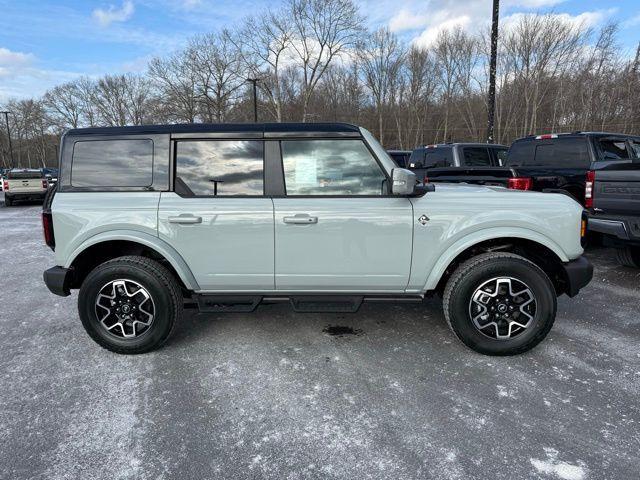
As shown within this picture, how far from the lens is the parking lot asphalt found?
2.31 m

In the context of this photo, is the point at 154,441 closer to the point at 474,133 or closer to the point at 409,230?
the point at 409,230

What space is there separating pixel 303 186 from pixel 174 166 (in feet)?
3.61

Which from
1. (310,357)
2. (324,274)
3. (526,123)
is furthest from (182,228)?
(526,123)

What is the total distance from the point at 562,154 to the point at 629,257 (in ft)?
7.95

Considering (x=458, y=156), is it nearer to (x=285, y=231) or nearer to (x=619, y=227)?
(x=619, y=227)

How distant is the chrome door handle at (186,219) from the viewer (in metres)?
3.42

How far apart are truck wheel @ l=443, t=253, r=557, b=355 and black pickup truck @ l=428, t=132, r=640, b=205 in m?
4.55

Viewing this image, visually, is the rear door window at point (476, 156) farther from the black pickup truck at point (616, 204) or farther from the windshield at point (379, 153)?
the windshield at point (379, 153)

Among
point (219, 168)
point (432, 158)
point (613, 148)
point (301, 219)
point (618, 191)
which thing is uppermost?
point (613, 148)

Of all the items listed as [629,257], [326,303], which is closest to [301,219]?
[326,303]

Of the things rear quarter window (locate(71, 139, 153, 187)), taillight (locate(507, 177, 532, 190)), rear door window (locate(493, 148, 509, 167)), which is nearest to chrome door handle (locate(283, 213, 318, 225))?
rear quarter window (locate(71, 139, 153, 187))

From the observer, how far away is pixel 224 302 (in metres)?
3.64

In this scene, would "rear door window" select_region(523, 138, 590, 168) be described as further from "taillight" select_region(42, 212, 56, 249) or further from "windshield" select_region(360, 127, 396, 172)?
"taillight" select_region(42, 212, 56, 249)

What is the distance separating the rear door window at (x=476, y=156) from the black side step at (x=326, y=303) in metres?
6.74
